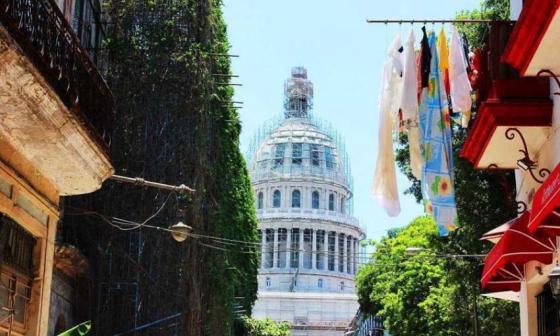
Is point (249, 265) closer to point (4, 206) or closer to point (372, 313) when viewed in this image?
point (372, 313)

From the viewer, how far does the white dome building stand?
5044 inches

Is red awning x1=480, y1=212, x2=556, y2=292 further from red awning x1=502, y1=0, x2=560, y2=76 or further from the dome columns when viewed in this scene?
the dome columns

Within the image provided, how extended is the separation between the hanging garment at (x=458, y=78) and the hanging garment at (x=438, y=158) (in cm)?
14

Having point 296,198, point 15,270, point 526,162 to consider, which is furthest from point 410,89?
point 296,198

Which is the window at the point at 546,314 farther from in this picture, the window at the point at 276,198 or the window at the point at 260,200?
the window at the point at 276,198

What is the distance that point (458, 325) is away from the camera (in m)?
33.6

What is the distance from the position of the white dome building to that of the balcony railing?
360 ft

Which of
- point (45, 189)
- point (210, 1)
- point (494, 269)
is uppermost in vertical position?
point (210, 1)

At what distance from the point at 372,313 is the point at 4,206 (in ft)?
180

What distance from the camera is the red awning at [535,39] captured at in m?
8.85

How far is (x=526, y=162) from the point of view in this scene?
11.6 meters

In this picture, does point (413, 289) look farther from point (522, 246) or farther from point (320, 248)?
point (320, 248)

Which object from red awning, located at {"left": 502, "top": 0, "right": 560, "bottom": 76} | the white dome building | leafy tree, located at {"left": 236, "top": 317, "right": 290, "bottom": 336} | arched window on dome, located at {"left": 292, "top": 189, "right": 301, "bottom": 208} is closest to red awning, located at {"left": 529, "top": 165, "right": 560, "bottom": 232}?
red awning, located at {"left": 502, "top": 0, "right": 560, "bottom": 76}

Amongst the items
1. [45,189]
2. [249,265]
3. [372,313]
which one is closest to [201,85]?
[249,265]
